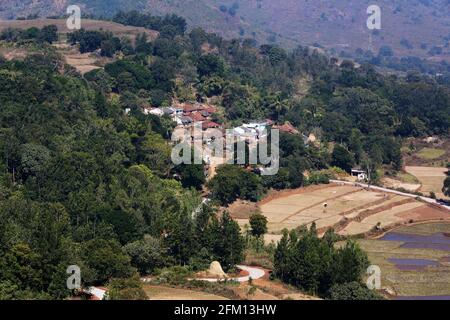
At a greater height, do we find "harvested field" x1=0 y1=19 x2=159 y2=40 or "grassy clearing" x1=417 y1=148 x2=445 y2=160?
"harvested field" x1=0 y1=19 x2=159 y2=40

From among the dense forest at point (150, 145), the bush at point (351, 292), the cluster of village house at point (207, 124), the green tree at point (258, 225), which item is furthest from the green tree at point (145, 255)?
the cluster of village house at point (207, 124)

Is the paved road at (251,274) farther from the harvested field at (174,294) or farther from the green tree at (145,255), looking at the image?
the green tree at (145,255)

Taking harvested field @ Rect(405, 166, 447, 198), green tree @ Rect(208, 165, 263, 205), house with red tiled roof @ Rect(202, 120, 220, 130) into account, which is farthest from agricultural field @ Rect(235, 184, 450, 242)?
house with red tiled roof @ Rect(202, 120, 220, 130)

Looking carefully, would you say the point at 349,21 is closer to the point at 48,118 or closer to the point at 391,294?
the point at 48,118

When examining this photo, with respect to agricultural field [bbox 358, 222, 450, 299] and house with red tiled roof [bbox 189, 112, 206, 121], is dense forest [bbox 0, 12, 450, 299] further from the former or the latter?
agricultural field [bbox 358, 222, 450, 299]
